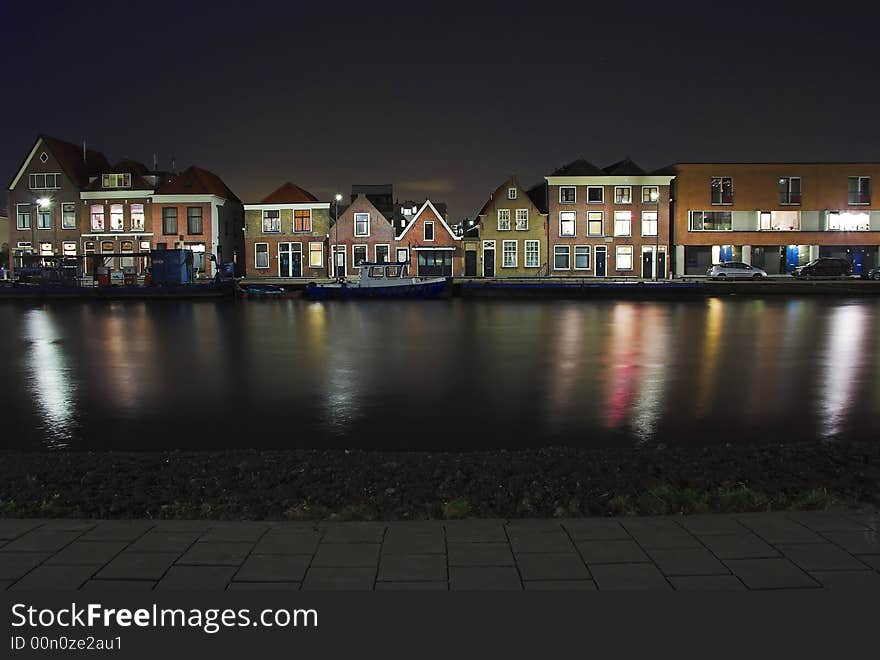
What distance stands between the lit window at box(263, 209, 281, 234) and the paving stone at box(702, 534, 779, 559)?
6649 centimetres

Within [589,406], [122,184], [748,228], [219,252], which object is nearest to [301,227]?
[219,252]

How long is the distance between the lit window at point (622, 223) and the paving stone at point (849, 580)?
6431cm

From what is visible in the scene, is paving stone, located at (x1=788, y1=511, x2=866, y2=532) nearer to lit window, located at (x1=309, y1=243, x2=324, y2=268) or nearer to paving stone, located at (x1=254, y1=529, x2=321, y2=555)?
paving stone, located at (x1=254, y1=529, x2=321, y2=555)

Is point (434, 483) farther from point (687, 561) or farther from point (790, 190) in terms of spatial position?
point (790, 190)

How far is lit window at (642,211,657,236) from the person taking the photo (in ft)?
219

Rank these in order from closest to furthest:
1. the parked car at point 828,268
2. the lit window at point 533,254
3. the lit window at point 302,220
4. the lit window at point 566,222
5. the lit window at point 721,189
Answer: the parked car at point 828,268, the lit window at point 566,222, the lit window at point 533,254, the lit window at point 721,189, the lit window at point 302,220

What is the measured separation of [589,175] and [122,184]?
41045 millimetres

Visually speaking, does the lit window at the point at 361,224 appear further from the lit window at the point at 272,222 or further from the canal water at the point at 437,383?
the canal water at the point at 437,383

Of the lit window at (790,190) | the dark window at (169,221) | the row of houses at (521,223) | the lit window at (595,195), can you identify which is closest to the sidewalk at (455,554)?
the row of houses at (521,223)

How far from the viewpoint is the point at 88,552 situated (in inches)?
193

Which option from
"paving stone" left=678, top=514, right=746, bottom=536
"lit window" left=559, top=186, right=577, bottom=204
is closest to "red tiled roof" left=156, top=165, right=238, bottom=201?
"lit window" left=559, top=186, right=577, bottom=204

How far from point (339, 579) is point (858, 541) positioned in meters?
3.32

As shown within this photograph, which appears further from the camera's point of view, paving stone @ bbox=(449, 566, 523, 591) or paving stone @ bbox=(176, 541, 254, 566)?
paving stone @ bbox=(176, 541, 254, 566)

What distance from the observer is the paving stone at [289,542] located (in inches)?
→ 193
